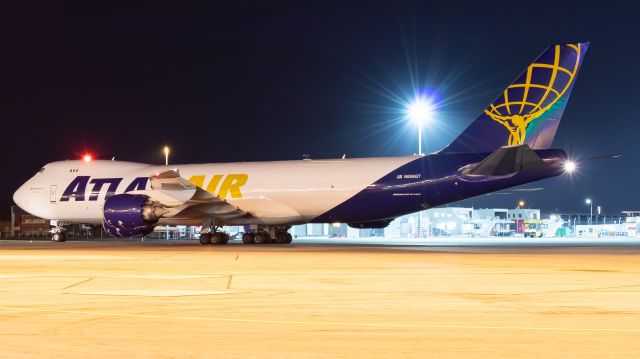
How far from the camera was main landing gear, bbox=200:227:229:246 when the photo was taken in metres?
40.8

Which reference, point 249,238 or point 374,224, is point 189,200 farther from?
point 374,224

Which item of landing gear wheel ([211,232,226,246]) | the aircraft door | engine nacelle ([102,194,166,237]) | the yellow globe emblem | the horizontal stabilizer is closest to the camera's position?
the horizontal stabilizer

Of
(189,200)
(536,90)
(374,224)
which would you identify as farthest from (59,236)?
(536,90)

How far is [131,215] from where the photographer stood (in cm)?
3919

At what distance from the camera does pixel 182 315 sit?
1049 cm

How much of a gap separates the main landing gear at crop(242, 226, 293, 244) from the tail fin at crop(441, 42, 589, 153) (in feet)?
41.5

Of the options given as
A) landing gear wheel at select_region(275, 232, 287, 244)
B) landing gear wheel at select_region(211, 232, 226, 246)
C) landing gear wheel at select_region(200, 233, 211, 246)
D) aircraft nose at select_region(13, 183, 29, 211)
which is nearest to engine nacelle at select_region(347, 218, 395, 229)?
landing gear wheel at select_region(275, 232, 287, 244)

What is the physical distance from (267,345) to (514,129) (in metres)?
A: 28.5

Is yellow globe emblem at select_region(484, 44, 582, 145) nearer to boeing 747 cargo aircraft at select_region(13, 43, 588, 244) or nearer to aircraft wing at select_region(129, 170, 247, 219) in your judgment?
boeing 747 cargo aircraft at select_region(13, 43, 588, 244)

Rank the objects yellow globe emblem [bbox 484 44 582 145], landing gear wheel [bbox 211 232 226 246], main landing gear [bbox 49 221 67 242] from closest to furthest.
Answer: yellow globe emblem [bbox 484 44 582 145] → landing gear wheel [bbox 211 232 226 246] → main landing gear [bbox 49 221 67 242]

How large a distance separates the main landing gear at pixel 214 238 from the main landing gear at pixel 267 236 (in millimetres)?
1879

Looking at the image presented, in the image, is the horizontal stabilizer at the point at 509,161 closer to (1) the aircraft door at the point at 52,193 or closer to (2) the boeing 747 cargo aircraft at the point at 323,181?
(2) the boeing 747 cargo aircraft at the point at 323,181

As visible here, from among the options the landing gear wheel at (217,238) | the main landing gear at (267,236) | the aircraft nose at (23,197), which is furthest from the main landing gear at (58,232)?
the main landing gear at (267,236)

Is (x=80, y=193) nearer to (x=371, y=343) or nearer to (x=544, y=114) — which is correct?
(x=544, y=114)
